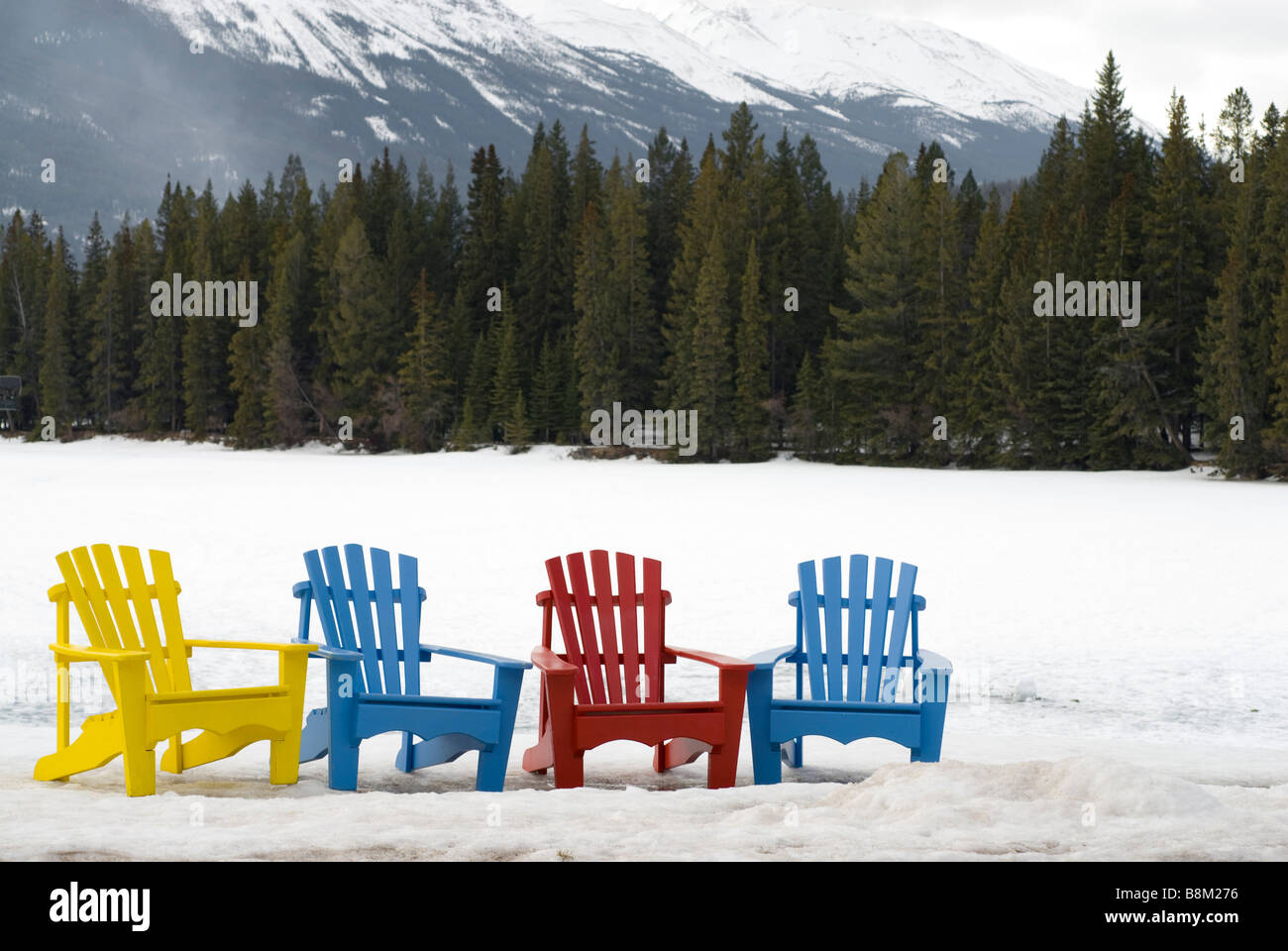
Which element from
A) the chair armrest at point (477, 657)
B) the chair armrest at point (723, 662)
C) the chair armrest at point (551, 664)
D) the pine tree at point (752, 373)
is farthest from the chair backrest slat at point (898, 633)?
the pine tree at point (752, 373)

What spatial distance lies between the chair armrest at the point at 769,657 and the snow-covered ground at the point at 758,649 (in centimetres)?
51

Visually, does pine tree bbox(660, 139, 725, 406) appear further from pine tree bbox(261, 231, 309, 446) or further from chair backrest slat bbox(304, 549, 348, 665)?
chair backrest slat bbox(304, 549, 348, 665)

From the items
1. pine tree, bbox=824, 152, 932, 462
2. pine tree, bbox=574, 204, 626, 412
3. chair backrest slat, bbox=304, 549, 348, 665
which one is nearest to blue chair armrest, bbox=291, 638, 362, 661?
chair backrest slat, bbox=304, 549, 348, 665

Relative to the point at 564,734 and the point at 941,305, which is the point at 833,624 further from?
the point at 941,305

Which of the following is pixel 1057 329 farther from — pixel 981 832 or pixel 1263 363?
pixel 981 832

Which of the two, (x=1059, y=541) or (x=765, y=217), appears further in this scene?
(x=765, y=217)

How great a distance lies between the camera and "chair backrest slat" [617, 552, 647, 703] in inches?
217

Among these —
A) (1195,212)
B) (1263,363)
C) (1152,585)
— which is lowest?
(1152,585)

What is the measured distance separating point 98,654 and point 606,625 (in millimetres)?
2067

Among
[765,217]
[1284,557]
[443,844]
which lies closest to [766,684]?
[443,844]

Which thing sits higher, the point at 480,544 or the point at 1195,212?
the point at 1195,212

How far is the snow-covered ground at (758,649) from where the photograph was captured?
3.85m
